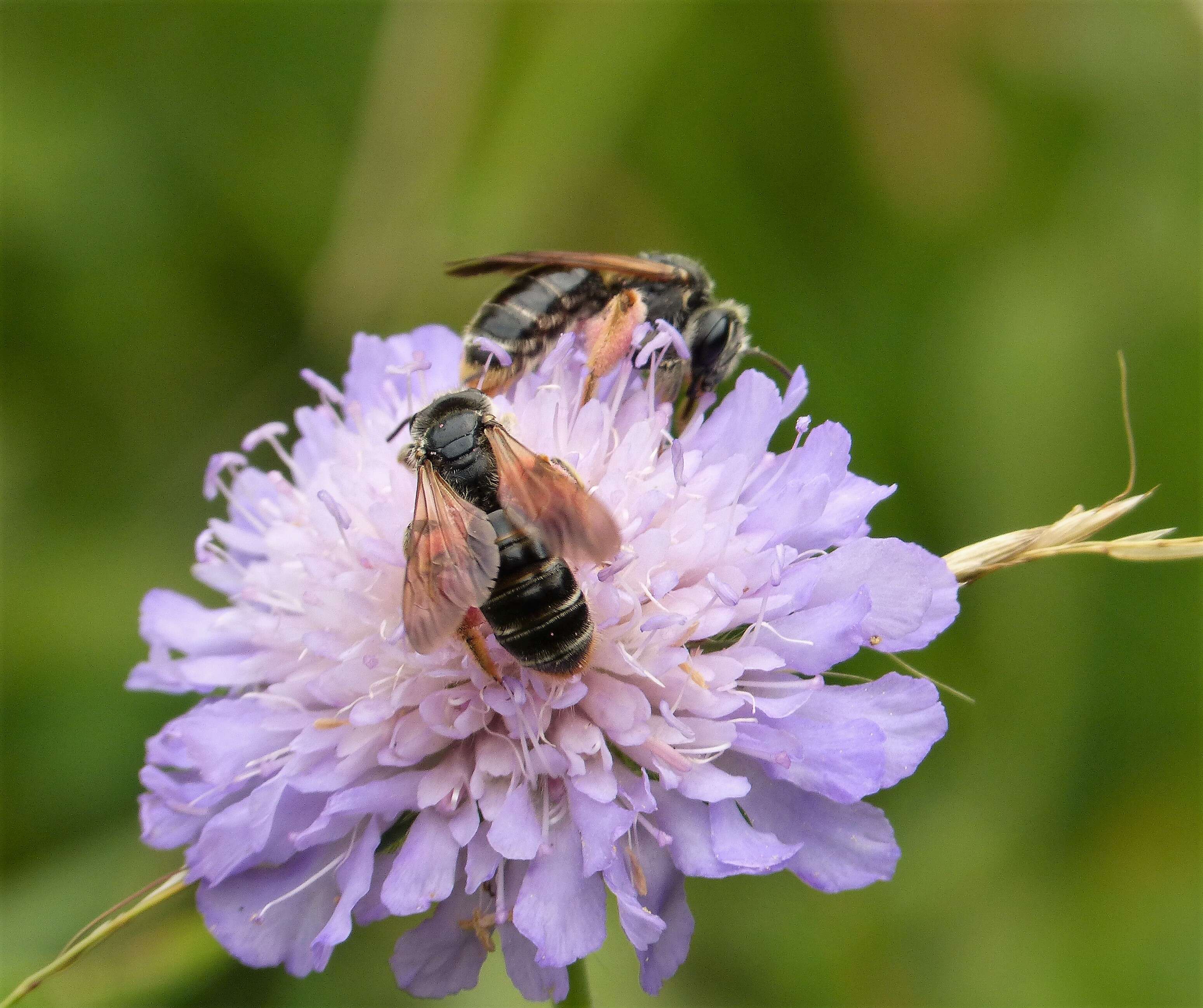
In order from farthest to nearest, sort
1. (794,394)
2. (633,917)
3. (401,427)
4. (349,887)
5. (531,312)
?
(531,312), (401,427), (794,394), (349,887), (633,917)

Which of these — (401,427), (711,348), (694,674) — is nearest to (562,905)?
(694,674)

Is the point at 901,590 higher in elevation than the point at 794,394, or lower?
lower

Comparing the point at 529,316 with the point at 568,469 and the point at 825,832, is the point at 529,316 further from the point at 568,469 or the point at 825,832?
the point at 825,832

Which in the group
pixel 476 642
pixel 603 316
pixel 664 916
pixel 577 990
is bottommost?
pixel 577 990

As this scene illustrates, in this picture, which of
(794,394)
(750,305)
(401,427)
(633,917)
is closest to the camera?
(633,917)

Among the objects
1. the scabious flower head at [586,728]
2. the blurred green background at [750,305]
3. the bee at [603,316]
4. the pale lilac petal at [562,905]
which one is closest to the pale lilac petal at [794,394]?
the scabious flower head at [586,728]

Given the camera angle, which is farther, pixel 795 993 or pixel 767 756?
pixel 795 993

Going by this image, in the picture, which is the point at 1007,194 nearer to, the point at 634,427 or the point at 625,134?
the point at 625,134

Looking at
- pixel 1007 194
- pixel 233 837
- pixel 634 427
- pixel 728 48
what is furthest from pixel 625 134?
pixel 233 837
